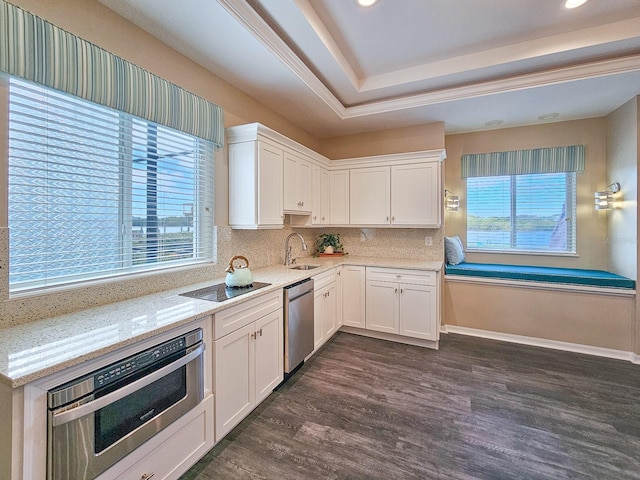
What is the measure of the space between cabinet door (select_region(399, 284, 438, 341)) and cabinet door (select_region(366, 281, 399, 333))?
0.27ft

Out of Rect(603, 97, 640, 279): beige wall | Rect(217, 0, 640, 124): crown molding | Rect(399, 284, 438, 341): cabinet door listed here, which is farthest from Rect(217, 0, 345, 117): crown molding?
Rect(603, 97, 640, 279): beige wall

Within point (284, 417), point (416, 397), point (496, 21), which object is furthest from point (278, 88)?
point (416, 397)

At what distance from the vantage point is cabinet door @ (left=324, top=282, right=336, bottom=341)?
3.26 m

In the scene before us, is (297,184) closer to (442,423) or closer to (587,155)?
(442,423)

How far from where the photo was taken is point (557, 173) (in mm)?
3994

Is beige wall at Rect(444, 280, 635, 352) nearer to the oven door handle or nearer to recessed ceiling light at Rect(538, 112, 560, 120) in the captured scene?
recessed ceiling light at Rect(538, 112, 560, 120)

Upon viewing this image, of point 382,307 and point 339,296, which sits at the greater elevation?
point 339,296

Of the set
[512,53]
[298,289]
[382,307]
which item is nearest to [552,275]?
[382,307]

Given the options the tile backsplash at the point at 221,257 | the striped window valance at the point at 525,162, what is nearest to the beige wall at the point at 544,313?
the tile backsplash at the point at 221,257

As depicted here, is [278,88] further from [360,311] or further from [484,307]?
[484,307]

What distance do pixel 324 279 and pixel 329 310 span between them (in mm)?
423

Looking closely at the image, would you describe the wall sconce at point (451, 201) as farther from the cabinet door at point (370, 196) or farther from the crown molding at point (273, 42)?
the crown molding at point (273, 42)

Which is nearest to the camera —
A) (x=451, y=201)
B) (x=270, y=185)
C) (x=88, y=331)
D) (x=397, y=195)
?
(x=88, y=331)

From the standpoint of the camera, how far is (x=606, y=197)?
3512mm
